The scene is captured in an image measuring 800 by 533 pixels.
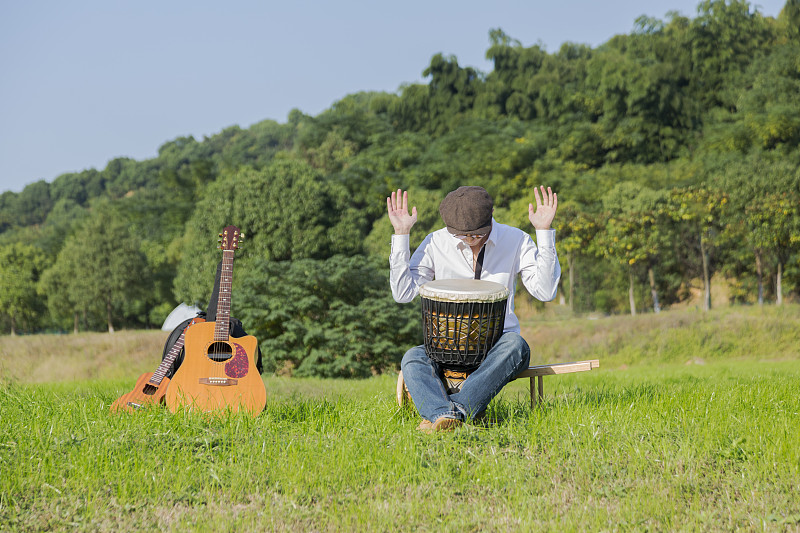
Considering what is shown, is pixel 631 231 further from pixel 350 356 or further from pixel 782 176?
pixel 350 356

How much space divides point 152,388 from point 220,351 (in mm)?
785

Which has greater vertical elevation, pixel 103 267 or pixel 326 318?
pixel 103 267

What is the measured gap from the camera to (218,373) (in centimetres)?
467

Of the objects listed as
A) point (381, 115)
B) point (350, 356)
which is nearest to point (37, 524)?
point (350, 356)

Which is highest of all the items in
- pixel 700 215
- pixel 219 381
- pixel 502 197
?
pixel 502 197

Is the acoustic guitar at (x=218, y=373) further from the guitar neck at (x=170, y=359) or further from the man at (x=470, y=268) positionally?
the man at (x=470, y=268)

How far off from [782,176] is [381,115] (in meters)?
31.4

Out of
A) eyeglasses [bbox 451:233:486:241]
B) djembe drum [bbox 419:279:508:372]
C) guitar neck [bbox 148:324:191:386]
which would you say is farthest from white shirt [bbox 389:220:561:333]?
guitar neck [bbox 148:324:191:386]

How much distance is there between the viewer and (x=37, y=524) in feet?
9.93

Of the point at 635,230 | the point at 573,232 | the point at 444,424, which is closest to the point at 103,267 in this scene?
the point at 573,232

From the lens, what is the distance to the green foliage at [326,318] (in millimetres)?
14852

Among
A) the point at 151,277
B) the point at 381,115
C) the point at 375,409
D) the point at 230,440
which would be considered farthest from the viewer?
the point at 381,115

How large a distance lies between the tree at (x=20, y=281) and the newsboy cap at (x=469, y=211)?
43.8 meters

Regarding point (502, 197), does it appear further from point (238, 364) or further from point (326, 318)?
point (238, 364)
